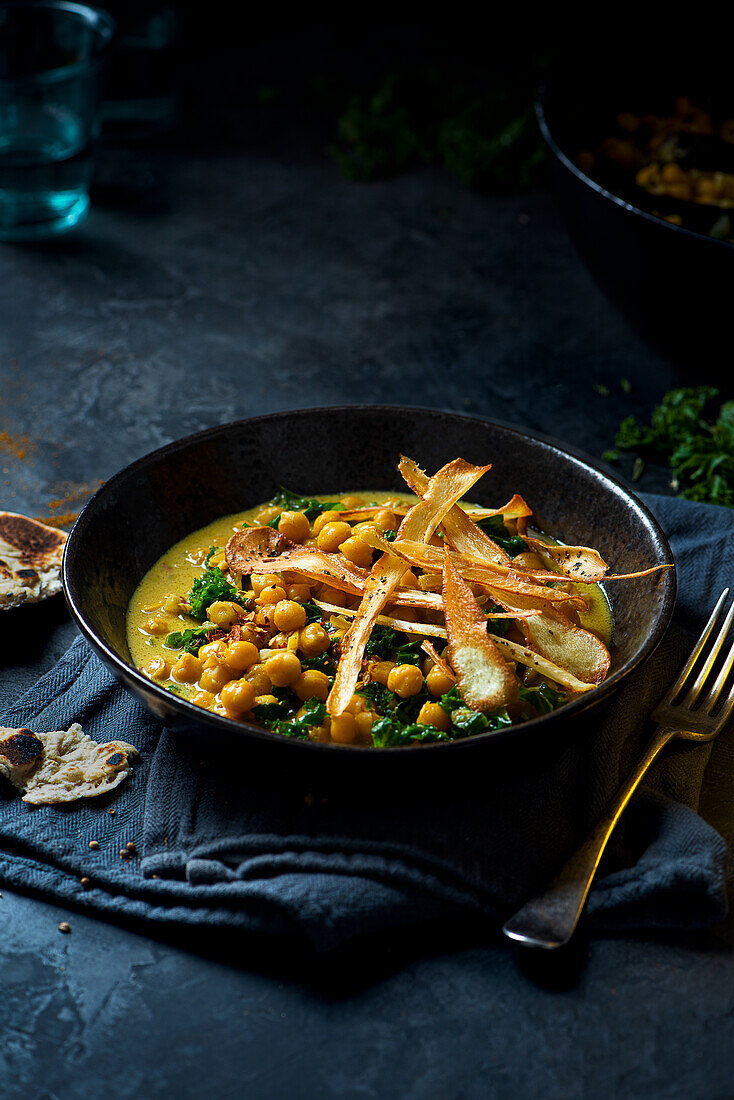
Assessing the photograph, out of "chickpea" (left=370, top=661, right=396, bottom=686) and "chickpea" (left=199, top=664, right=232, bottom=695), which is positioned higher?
"chickpea" (left=370, top=661, right=396, bottom=686)

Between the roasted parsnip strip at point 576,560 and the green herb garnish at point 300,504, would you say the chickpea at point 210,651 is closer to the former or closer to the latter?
the green herb garnish at point 300,504

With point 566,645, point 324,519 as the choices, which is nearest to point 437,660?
point 566,645

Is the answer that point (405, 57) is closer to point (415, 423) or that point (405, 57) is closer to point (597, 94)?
point (597, 94)

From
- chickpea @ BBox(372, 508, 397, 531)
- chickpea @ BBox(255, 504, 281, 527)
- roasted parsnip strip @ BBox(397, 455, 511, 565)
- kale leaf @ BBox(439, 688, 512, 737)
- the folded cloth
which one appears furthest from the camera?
chickpea @ BBox(255, 504, 281, 527)

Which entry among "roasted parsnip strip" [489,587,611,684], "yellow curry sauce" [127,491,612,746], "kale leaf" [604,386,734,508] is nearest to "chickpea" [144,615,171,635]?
"yellow curry sauce" [127,491,612,746]

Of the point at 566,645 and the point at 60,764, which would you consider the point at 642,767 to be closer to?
the point at 566,645

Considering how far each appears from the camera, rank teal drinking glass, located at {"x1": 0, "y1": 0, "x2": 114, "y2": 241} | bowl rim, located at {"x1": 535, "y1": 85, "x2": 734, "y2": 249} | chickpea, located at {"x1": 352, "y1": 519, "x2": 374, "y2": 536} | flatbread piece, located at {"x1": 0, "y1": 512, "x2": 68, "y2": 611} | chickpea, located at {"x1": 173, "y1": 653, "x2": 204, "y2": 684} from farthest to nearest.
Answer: teal drinking glass, located at {"x1": 0, "y1": 0, "x2": 114, "y2": 241}
bowl rim, located at {"x1": 535, "y1": 85, "x2": 734, "y2": 249}
flatbread piece, located at {"x1": 0, "y1": 512, "x2": 68, "y2": 611}
chickpea, located at {"x1": 352, "y1": 519, "x2": 374, "y2": 536}
chickpea, located at {"x1": 173, "y1": 653, "x2": 204, "y2": 684}

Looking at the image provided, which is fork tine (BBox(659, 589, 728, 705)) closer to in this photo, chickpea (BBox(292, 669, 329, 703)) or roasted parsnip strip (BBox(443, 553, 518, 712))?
roasted parsnip strip (BBox(443, 553, 518, 712))
